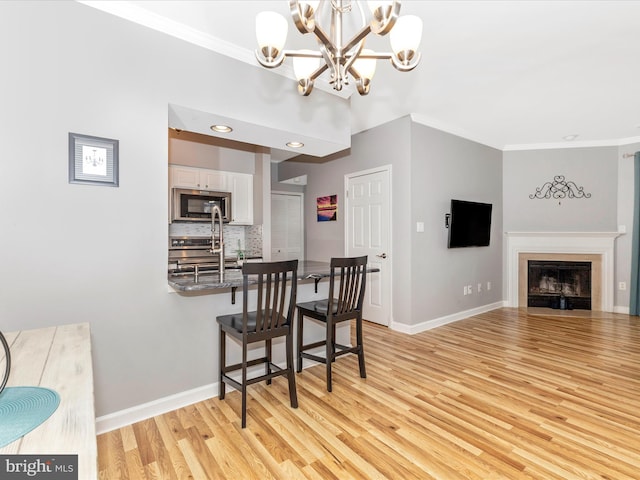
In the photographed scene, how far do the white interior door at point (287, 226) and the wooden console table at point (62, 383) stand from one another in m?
4.60

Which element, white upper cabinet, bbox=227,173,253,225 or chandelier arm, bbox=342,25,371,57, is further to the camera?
white upper cabinet, bbox=227,173,253,225

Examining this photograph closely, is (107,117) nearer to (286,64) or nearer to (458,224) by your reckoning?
(286,64)

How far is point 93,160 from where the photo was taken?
79.4 inches

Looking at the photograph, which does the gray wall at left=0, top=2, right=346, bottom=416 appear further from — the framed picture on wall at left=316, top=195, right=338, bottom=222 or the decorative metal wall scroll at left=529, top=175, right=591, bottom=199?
the decorative metal wall scroll at left=529, top=175, right=591, bottom=199

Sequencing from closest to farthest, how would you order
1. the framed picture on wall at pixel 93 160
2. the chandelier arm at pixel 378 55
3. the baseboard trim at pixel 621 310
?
the chandelier arm at pixel 378 55, the framed picture on wall at pixel 93 160, the baseboard trim at pixel 621 310

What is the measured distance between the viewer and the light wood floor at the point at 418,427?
1746 mm

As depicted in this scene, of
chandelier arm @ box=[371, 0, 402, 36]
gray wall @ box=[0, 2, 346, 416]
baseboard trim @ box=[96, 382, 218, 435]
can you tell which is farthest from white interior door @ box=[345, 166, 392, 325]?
chandelier arm @ box=[371, 0, 402, 36]

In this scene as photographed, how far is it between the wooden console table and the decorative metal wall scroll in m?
6.15

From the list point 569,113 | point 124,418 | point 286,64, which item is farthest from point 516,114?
point 124,418

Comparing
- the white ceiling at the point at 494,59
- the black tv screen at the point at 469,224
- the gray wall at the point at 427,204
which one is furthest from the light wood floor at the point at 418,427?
the white ceiling at the point at 494,59

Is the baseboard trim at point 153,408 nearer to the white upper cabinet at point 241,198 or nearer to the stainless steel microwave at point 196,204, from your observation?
the stainless steel microwave at point 196,204

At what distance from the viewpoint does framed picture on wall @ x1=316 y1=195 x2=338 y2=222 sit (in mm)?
5243

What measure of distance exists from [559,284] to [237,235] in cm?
524

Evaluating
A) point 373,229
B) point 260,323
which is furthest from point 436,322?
point 260,323
